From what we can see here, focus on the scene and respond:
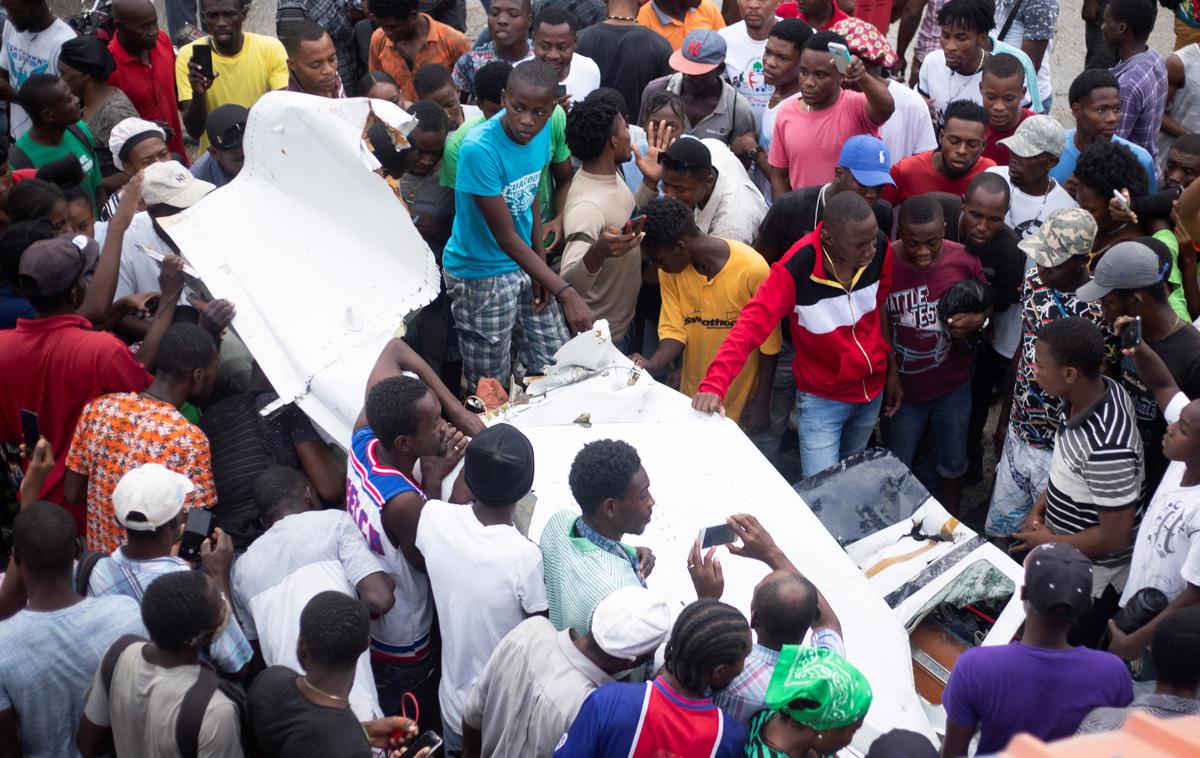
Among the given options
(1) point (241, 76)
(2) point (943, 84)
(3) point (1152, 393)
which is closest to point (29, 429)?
(1) point (241, 76)

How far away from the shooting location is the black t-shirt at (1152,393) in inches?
166

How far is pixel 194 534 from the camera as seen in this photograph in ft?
11.9

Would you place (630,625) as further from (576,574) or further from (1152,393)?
(1152,393)

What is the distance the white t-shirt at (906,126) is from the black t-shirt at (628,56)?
1422 mm

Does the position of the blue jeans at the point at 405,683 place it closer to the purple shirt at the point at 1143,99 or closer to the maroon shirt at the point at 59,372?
the maroon shirt at the point at 59,372

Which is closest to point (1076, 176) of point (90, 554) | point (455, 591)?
point (455, 591)

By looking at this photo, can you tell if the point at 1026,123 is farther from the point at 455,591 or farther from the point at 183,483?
the point at 183,483

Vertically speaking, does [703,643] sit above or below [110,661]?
above

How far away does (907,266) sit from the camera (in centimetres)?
504

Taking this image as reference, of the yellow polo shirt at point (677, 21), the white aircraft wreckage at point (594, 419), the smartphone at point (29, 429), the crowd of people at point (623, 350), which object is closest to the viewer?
the crowd of people at point (623, 350)

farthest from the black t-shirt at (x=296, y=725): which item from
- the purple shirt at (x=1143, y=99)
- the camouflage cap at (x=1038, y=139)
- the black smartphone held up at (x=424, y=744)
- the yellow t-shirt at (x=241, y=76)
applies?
the purple shirt at (x=1143, y=99)

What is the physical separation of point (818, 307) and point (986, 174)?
1069mm

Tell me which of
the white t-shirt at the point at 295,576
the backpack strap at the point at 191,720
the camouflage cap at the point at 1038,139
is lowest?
the white t-shirt at the point at 295,576

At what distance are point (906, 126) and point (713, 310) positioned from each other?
1754 mm
